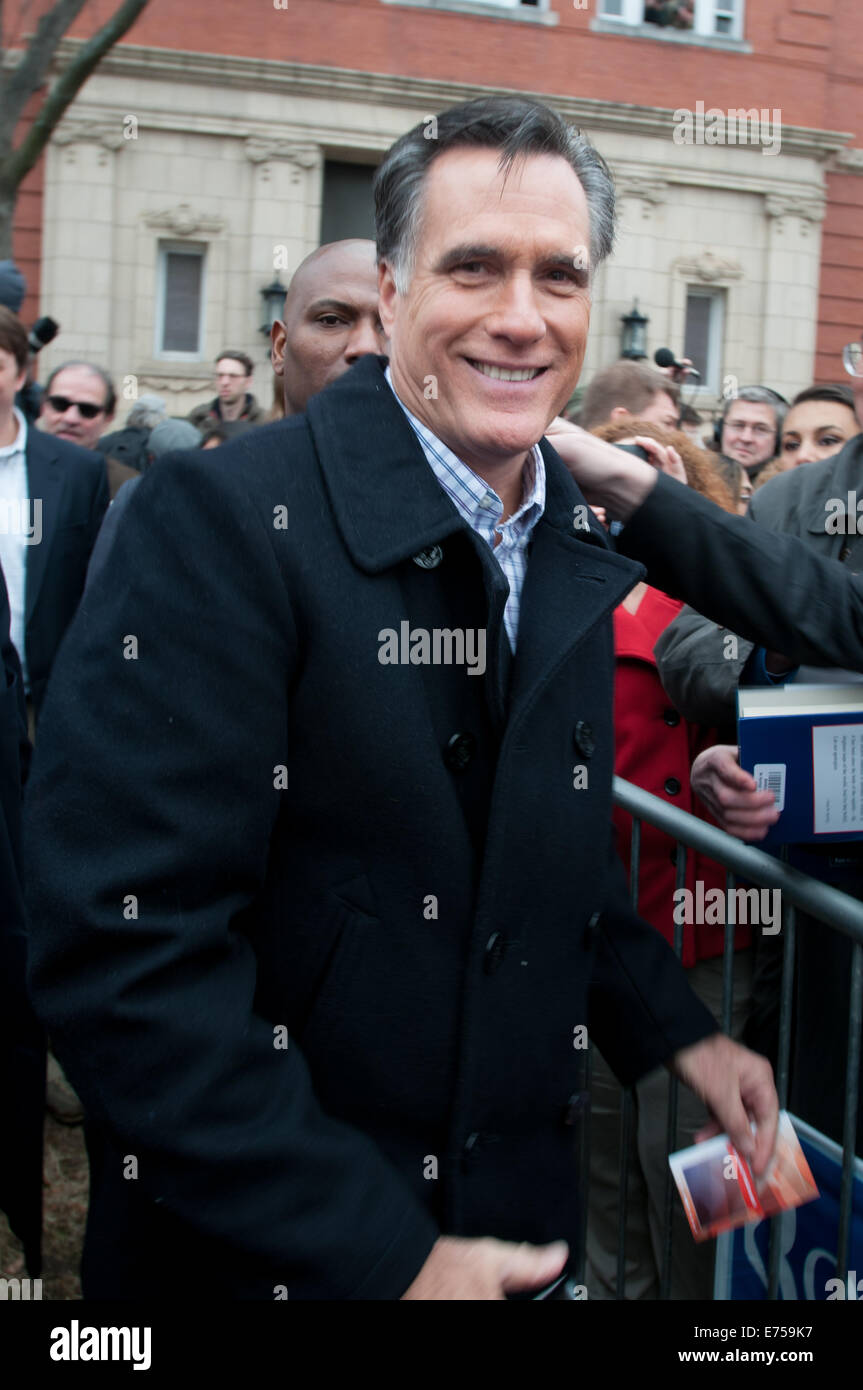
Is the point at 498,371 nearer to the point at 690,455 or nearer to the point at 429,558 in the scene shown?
the point at 429,558

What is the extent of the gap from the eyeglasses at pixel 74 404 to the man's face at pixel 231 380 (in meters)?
2.86

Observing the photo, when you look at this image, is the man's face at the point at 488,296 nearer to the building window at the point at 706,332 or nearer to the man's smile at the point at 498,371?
the man's smile at the point at 498,371

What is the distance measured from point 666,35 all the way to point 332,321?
1517cm

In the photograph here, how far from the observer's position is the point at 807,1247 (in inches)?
88.7

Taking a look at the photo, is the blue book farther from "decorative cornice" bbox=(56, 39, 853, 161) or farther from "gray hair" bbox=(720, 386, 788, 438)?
"decorative cornice" bbox=(56, 39, 853, 161)

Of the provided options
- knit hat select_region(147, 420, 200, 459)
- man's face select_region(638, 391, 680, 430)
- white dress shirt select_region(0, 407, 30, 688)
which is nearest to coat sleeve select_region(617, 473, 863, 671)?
man's face select_region(638, 391, 680, 430)

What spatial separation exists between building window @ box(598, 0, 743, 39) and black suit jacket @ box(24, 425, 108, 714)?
13879 millimetres

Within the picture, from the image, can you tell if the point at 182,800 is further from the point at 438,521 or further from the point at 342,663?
the point at 438,521

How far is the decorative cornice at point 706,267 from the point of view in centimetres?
1666

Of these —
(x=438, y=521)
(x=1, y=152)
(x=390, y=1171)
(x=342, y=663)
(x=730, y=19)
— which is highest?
(x=730, y=19)

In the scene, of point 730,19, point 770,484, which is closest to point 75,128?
point 730,19

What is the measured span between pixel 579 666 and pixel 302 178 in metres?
14.7

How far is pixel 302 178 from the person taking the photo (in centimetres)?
1525

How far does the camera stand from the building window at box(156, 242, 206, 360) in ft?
51.2
